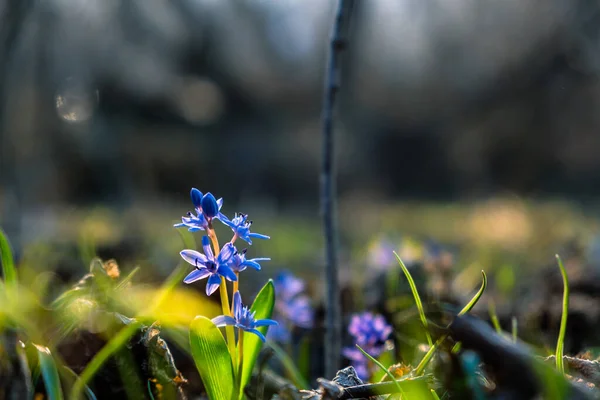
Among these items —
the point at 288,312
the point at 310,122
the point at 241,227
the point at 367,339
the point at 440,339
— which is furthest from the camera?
the point at 310,122

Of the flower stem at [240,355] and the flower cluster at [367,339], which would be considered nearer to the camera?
the flower stem at [240,355]

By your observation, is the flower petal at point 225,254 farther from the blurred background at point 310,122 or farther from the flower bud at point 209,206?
the blurred background at point 310,122

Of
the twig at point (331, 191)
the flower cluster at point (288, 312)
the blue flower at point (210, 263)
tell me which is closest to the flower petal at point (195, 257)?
the blue flower at point (210, 263)

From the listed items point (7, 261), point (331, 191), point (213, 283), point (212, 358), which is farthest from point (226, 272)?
point (331, 191)

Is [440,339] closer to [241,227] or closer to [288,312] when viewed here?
[241,227]

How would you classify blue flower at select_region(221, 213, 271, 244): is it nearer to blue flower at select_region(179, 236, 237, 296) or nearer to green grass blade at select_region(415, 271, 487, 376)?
blue flower at select_region(179, 236, 237, 296)
